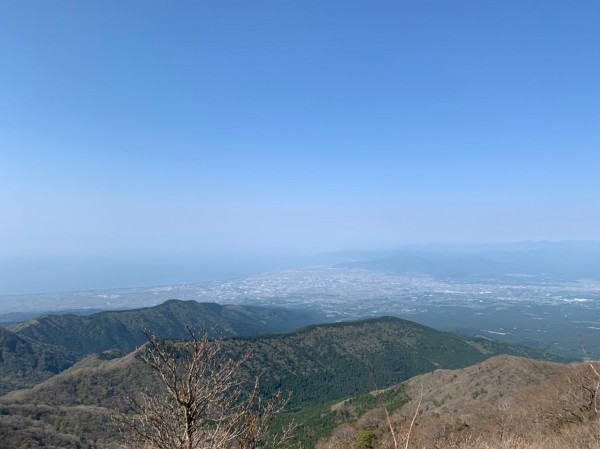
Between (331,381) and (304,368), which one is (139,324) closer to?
(304,368)

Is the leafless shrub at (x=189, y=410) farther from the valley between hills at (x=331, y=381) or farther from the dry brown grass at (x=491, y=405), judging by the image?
the dry brown grass at (x=491, y=405)

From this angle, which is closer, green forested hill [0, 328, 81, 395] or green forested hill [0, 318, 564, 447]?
green forested hill [0, 318, 564, 447]

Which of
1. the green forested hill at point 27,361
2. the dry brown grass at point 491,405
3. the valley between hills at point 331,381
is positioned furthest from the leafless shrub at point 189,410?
the green forested hill at point 27,361

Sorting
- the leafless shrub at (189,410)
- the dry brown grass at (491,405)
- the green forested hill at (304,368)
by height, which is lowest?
the green forested hill at (304,368)

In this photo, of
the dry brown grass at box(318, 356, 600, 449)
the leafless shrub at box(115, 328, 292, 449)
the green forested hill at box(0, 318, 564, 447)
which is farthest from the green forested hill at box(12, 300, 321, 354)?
the leafless shrub at box(115, 328, 292, 449)

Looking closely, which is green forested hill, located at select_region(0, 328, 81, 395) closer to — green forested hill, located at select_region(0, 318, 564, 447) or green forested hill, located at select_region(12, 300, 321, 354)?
green forested hill, located at select_region(0, 318, 564, 447)
